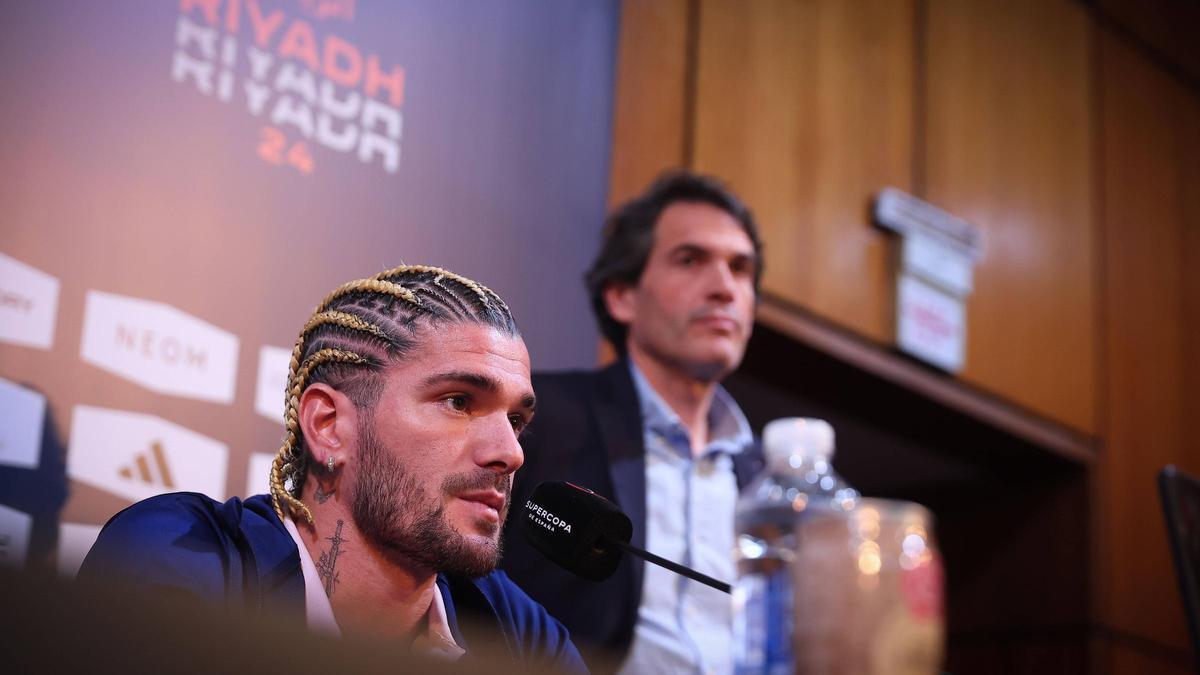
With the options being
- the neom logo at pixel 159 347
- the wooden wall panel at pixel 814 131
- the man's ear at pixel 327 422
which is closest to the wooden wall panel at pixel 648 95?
the wooden wall panel at pixel 814 131

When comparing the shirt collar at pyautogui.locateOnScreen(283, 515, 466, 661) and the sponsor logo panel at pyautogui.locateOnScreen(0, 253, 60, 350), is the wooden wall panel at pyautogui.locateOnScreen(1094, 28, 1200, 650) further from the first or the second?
the shirt collar at pyautogui.locateOnScreen(283, 515, 466, 661)

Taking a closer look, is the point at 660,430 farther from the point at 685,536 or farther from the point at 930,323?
the point at 930,323

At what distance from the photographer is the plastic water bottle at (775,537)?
0.90 m

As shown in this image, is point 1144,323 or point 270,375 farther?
point 1144,323

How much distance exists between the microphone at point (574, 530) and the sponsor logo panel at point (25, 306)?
2.66 ft

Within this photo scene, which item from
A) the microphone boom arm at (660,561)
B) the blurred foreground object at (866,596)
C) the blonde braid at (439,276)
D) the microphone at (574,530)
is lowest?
the blurred foreground object at (866,596)

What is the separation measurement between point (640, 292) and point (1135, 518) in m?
2.49

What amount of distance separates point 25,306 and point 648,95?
1605 millimetres

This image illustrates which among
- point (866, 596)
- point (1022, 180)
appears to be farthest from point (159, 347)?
point (1022, 180)

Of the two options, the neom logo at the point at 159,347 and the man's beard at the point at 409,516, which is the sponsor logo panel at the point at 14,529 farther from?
the man's beard at the point at 409,516

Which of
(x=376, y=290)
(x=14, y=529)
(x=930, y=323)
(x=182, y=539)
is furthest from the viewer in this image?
(x=930, y=323)

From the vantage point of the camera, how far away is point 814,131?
3.44 m

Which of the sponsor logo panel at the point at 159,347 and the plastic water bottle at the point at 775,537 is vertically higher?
the sponsor logo panel at the point at 159,347

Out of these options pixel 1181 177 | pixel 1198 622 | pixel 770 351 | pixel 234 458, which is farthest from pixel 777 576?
pixel 1181 177
